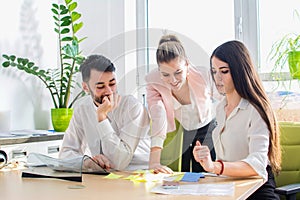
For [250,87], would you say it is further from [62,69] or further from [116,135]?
[62,69]

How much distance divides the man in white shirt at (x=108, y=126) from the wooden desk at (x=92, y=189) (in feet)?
0.71

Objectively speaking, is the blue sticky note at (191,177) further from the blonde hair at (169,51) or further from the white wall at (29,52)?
the white wall at (29,52)

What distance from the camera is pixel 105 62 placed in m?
1.71

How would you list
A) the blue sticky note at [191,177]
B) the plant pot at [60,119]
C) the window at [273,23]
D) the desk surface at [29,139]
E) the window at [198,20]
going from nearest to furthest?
the blue sticky note at [191,177] < the desk surface at [29,139] < the window at [273,23] < the plant pot at [60,119] < the window at [198,20]

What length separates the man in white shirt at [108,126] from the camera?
1.60 m

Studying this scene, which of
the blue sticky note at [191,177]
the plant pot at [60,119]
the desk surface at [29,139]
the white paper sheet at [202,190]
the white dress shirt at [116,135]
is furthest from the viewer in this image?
the plant pot at [60,119]

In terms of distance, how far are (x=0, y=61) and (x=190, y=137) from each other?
4.01 feet

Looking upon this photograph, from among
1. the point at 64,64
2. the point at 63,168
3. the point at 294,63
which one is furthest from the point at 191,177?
the point at 64,64

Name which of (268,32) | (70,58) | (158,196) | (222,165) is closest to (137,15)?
(70,58)

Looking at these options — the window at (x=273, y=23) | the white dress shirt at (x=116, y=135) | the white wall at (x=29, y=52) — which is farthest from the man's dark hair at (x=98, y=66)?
the window at (x=273, y=23)

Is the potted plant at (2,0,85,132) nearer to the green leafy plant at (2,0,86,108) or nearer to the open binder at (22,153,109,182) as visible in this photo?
the green leafy plant at (2,0,86,108)

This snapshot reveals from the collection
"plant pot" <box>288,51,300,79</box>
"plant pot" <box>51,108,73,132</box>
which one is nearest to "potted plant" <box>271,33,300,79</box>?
"plant pot" <box>288,51,300,79</box>

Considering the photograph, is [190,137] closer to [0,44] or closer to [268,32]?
[268,32]

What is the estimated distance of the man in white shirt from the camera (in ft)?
5.25
